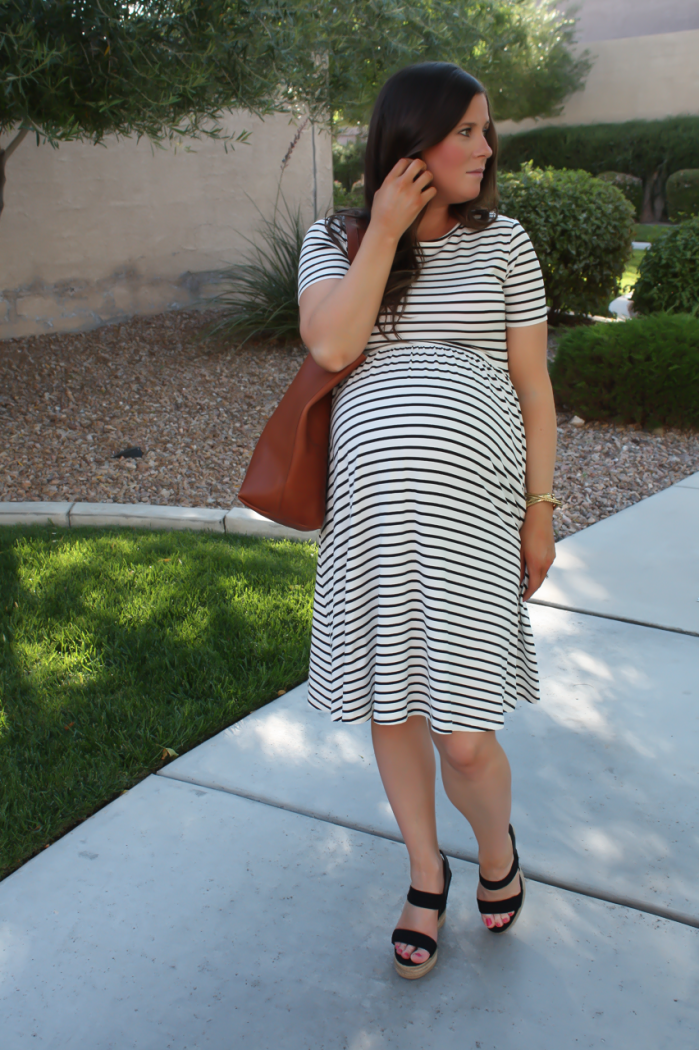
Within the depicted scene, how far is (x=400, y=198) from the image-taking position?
5.64 ft

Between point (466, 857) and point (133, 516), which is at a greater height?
point (466, 857)

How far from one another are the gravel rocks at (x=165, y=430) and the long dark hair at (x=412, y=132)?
9.46ft

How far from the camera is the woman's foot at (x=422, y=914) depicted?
1.87m

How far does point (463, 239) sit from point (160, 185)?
703 centimetres

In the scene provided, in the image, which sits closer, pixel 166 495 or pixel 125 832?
pixel 125 832

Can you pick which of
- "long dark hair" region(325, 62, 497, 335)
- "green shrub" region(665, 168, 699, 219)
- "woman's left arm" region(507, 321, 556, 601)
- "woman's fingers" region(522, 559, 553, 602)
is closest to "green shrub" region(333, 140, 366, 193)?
"green shrub" region(665, 168, 699, 219)

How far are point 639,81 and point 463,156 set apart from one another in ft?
90.5

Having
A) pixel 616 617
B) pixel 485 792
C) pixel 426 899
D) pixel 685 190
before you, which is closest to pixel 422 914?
pixel 426 899

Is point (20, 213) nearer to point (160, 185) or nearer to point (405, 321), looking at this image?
point (160, 185)

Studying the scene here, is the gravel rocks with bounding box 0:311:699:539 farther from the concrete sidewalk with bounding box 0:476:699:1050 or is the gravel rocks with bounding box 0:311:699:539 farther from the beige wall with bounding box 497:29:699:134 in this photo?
the beige wall with bounding box 497:29:699:134

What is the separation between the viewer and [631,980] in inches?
73.0

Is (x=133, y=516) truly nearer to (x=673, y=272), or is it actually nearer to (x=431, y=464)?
(x=431, y=464)

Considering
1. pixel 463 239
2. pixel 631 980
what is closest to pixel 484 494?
pixel 463 239

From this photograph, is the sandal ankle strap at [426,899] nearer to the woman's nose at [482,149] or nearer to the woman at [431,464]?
the woman at [431,464]
